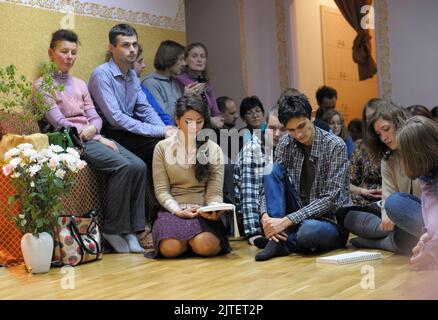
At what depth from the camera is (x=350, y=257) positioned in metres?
3.59

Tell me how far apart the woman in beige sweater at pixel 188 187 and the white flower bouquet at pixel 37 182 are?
2.03 feet

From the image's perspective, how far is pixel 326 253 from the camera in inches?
157

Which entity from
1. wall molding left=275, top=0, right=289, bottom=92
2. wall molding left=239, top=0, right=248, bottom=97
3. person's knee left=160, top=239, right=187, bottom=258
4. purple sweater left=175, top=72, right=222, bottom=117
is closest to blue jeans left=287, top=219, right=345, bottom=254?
person's knee left=160, top=239, right=187, bottom=258

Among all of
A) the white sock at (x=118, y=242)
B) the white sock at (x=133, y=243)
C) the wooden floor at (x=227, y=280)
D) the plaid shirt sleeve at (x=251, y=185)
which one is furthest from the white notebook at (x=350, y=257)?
the white sock at (x=118, y=242)

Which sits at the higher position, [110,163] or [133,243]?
[110,163]

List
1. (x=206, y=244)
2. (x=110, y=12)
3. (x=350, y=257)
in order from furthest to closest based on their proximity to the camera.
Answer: (x=110, y=12) → (x=206, y=244) → (x=350, y=257)

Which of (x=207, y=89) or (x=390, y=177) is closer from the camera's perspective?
(x=390, y=177)

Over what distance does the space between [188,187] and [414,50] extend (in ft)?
11.8

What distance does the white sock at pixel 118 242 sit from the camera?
4582mm

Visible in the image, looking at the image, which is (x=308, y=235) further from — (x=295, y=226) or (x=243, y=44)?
(x=243, y=44)

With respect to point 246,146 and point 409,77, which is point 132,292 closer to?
point 246,146

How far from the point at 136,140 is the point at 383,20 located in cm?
328

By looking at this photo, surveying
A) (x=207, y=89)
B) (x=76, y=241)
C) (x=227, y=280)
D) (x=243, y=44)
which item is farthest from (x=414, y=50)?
(x=227, y=280)

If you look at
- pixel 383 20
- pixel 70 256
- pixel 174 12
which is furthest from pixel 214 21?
pixel 70 256
